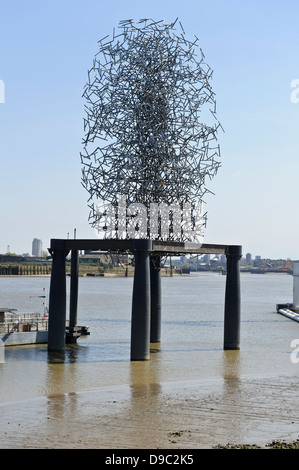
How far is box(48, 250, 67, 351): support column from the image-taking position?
32.4 meters

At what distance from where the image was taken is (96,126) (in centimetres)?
3347

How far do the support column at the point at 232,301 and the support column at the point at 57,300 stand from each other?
26.2 feet

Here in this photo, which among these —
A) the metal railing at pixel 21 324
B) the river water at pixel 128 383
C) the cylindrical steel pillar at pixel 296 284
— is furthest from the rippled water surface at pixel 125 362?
the cylindrical steel pillar at pixel 296 284

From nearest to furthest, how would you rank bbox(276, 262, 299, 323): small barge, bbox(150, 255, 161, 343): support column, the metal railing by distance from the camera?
the metal railing, bbox(150, 255, 161, 343): support column, bbox(276, 262, 299, 323): small barge

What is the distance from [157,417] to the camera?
1912 cm

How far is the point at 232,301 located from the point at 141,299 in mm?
6950

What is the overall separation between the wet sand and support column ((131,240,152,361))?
186 inches

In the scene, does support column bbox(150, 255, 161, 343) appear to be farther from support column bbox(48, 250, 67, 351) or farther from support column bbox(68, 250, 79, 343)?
support column bbox(48, 250, 67, 351)

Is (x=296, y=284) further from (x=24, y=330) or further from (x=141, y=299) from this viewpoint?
(x=141, y=299)

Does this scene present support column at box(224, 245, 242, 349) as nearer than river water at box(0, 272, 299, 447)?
No

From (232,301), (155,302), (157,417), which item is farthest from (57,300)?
(157,417)

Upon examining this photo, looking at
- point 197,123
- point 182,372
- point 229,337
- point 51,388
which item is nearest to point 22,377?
point 51,388

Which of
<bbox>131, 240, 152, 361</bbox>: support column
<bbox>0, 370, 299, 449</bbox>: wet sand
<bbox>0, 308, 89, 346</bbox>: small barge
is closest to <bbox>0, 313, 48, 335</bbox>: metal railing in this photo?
<bbox>0, 308, 89, 346</bbox>: small barge
